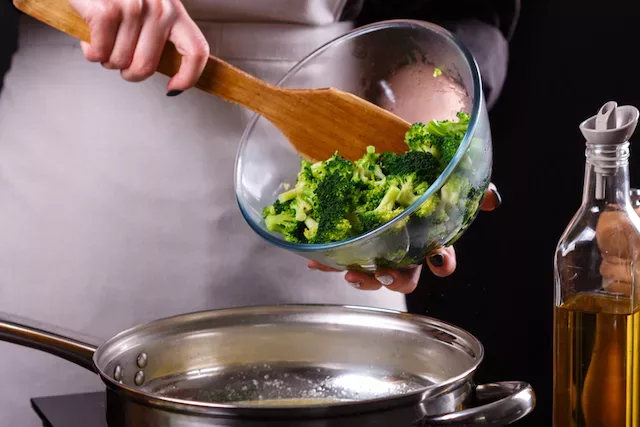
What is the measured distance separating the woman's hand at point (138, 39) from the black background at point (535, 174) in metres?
0.58

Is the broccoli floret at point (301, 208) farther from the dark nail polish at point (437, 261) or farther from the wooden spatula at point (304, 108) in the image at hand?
the dark nail polish at point (437, 261)

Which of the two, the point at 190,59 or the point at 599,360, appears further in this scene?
the point at 190,59

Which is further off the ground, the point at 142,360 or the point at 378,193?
the point at 378,193

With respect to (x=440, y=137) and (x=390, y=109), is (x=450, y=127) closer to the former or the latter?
(x=440, y=137)

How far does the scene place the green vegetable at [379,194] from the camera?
0.79m

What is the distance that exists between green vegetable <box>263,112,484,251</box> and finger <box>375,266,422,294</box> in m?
0.06

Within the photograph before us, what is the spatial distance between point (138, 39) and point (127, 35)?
1cm

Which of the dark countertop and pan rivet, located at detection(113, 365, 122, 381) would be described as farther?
the dark countertop

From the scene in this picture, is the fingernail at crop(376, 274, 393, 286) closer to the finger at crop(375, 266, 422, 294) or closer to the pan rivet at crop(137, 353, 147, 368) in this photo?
the finger at crop(375, 266, 422, 294)

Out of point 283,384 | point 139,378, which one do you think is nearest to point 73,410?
point 139,378

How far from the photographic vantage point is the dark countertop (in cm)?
94

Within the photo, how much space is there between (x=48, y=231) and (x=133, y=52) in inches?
15.3

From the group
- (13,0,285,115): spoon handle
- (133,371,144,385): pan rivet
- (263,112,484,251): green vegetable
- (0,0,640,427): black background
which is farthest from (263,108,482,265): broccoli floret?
(0,0,640,427): black background

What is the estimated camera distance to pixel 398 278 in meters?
0.93
